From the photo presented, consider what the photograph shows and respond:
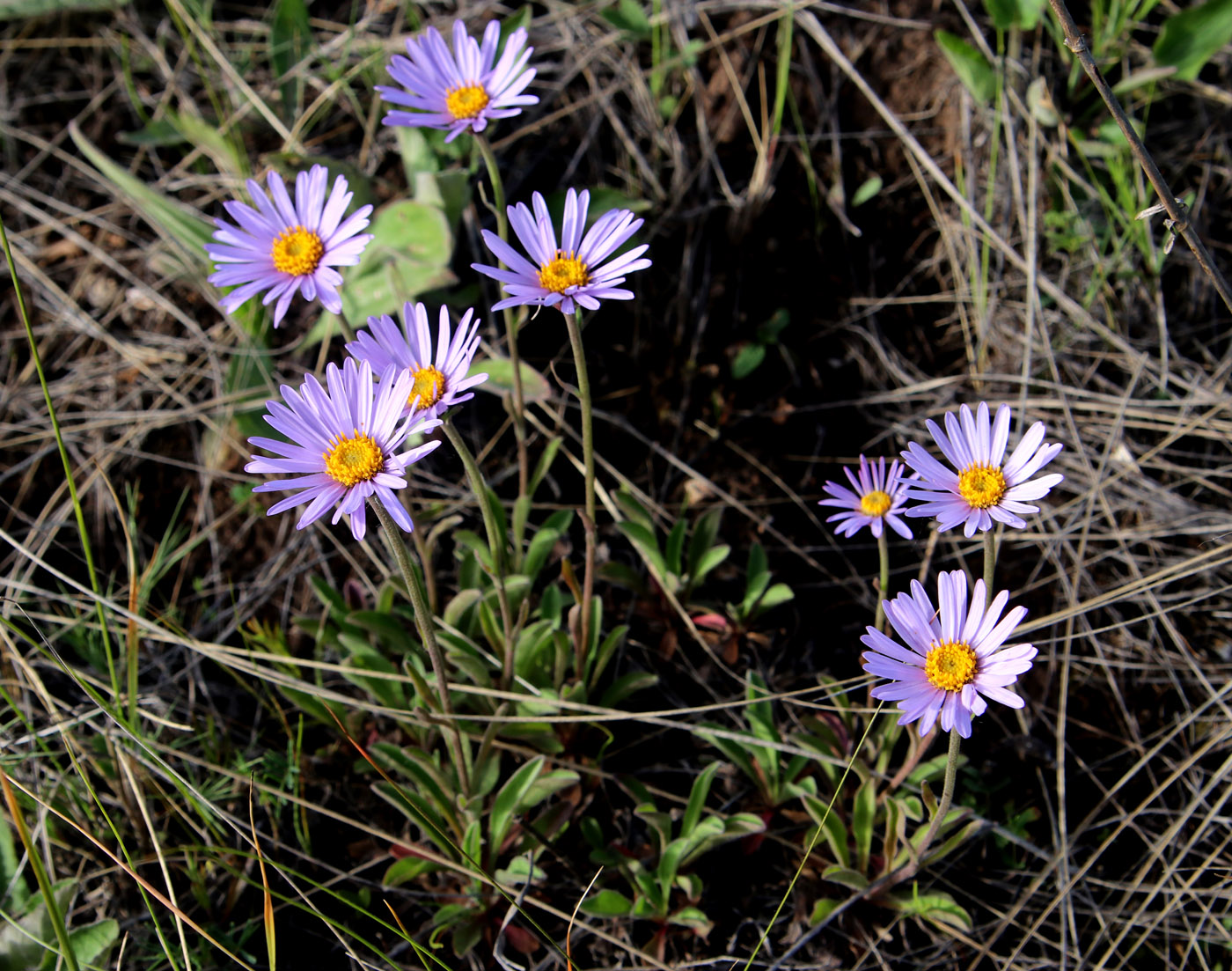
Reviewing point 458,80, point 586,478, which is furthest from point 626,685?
point 458,80

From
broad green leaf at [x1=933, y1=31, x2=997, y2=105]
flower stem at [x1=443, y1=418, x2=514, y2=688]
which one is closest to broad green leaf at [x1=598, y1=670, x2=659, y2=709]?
flower stem at [x1=443, y1=418, x2=514, y2=688]

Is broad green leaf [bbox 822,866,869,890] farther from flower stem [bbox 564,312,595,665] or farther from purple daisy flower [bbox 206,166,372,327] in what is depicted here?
purple daisy flower [bbox 206,166,372,327]

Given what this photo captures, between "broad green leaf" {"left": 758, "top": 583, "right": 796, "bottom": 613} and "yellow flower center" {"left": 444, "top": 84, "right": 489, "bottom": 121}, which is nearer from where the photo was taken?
"yellow flower center" {"left": 444, "top": 84, "right": 489, "bottom": 121}

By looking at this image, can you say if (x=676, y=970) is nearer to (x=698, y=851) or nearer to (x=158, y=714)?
(x=698, y=851)

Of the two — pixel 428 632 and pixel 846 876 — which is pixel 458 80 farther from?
pixel 846 876

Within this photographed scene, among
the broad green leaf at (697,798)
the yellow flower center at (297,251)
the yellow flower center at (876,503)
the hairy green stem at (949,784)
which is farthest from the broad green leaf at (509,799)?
the yellow flower center at (297,251)

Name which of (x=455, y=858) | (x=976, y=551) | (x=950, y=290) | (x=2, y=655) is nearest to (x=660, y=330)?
(x=950, y=290)

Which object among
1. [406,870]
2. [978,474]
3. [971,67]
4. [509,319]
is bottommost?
[406,870]
